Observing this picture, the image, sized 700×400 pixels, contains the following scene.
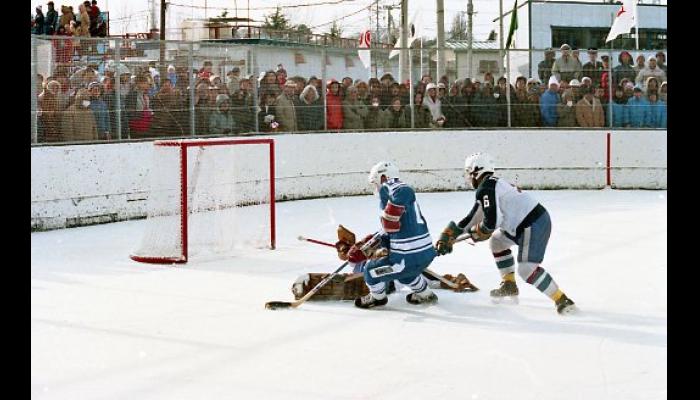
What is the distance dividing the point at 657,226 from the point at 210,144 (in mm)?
5151

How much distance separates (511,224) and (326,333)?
1606 millimetres

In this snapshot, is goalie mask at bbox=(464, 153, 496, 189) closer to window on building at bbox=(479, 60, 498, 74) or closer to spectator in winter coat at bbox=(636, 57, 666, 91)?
window on building at bbox=(479, 60, 498, 74)

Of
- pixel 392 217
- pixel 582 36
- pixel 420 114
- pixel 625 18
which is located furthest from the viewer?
pixel 582 36

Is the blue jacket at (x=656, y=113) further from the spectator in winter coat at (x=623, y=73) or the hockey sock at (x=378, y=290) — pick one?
the hockey sock at (x=378, y=290)

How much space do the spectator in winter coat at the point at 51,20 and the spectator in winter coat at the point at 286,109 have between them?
3.56 m

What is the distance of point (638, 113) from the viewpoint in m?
16.2

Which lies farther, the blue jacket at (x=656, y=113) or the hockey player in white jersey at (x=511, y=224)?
the blue jacket at (x=656, y=113)

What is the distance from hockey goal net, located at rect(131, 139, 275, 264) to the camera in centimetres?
933

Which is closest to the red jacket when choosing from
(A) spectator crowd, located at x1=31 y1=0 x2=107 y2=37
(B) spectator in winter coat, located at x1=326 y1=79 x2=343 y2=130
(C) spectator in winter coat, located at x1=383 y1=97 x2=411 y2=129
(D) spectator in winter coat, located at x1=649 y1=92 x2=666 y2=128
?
(B) spectator in winter coat, located at x1=326 y1=79 x2=343 y2=130

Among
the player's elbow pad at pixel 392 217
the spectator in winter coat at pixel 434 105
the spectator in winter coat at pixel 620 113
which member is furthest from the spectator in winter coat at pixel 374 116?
the player's elbow pad at pixel 392 217

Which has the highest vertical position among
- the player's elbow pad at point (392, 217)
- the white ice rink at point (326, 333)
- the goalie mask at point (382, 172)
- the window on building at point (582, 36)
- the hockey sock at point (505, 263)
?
the window on building at point (582, 36)

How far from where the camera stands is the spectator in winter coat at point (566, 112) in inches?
635

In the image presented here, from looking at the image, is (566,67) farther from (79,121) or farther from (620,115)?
(79,121)

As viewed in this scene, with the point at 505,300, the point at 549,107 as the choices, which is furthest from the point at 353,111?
the point at 505,300
